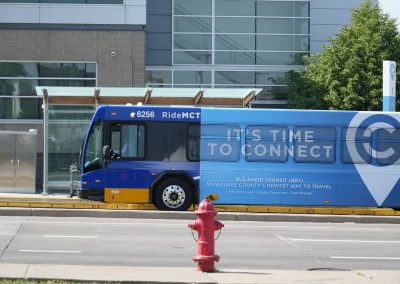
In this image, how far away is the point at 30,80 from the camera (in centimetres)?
3225

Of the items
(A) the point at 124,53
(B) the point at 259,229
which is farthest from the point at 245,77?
(B) the point at 259,229

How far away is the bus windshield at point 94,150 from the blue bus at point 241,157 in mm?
27

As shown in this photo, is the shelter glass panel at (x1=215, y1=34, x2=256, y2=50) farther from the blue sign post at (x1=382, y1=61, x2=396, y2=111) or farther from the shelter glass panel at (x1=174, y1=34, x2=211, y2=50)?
the blue sign post at (x1=382, y1=61, x2=396, y2=111)

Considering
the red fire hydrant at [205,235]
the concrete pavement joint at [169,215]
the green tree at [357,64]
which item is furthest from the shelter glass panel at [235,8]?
the red fire hydrant at [205,235]

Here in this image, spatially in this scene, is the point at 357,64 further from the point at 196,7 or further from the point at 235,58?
the point at 196,7

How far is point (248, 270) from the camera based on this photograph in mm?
10664

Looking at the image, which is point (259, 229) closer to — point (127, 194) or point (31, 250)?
point (127, 194)

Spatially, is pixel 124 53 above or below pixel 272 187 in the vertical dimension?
above

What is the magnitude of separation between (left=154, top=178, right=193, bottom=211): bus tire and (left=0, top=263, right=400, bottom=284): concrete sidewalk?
9.38 meters

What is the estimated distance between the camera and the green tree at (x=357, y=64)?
110 ft

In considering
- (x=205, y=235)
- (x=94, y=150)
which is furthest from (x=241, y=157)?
(x=205, y=235)

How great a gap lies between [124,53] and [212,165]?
13.3 m

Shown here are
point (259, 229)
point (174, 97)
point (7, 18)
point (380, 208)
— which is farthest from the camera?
point (7, 18)

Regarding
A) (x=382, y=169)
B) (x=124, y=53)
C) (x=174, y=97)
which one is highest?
(x=124, y=53)
